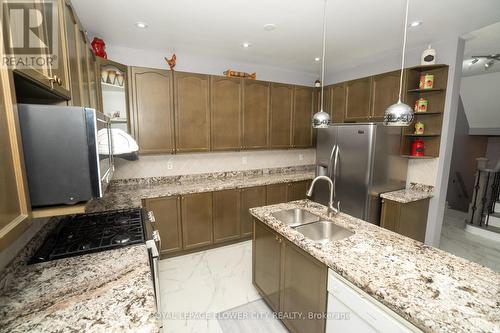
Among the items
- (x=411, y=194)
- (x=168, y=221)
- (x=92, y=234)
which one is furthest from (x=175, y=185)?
(x=411, y=194)

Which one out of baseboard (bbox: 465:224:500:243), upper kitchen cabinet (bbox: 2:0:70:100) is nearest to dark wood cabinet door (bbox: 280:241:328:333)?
upper kitchen cabinet (bbox: 2:0:70:100)

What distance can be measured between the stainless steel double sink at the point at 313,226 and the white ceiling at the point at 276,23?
1.84 meters

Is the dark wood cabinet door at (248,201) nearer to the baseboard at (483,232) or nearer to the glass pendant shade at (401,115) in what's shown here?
the glass pendant shade at (401,115)

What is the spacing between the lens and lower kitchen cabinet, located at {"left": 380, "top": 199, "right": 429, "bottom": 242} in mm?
2674

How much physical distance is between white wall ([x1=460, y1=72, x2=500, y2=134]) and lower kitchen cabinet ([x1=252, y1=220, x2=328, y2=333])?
5095mm

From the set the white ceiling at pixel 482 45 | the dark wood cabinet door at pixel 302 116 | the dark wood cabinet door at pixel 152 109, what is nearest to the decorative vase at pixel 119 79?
the dark wood cabinet door at pixel 152 109

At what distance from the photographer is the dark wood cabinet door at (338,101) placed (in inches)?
139

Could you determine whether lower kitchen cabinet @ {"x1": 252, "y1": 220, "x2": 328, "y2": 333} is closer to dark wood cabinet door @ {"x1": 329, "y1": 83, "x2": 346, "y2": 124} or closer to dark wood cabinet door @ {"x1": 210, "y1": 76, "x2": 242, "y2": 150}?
dark wood cabinet door @ {"x1": 210, "y1": 76, "x2": 242, "y2": 150}

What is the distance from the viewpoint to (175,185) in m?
3.17

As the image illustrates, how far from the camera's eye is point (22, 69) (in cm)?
79

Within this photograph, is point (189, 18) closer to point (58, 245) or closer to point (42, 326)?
point (58, 245)

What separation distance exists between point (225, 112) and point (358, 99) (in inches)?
77.3

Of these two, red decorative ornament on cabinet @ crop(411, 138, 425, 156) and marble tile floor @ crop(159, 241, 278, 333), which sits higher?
red decorative ornament on cabinet @ crop(411, 138, 425, 156)

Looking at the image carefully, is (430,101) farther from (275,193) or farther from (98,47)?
(98,47)
